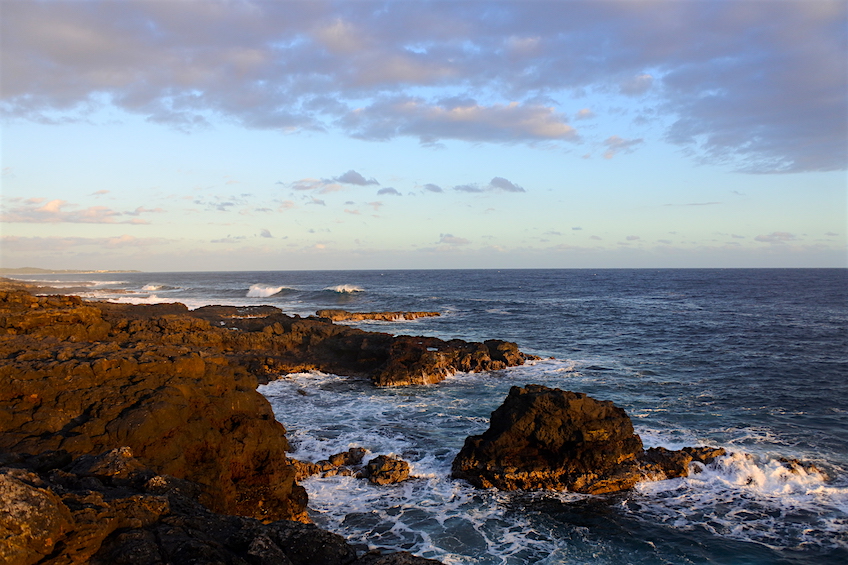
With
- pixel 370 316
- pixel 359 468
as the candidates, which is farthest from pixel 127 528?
pixel 370 316

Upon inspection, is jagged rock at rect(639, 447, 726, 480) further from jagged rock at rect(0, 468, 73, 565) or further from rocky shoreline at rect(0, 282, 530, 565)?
jagged rock at rect(0, 468, 73, 565)

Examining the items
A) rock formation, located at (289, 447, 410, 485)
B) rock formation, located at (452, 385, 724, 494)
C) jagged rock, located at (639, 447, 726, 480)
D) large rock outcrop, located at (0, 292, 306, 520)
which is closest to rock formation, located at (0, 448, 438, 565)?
large rock outcrop, located at (0, 292, 306, 520)

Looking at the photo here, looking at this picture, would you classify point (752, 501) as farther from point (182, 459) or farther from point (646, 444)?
point (182, 459)

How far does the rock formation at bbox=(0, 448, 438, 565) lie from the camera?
5.67 metres

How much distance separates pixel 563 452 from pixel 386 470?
17.0 ft

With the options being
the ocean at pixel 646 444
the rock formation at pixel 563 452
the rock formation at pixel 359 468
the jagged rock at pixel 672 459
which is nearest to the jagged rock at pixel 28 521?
the ocean at pixel 646 444

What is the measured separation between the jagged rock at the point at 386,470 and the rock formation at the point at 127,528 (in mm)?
7002

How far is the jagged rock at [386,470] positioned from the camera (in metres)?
14.6

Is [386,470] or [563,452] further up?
[563,452]

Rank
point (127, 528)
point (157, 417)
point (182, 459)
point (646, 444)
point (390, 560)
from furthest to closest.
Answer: point (646, 444) < point (157, 417) < point (182, 459) < point (390, 560) < point (127, 528)

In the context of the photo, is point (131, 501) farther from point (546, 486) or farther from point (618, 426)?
point (618, 426)

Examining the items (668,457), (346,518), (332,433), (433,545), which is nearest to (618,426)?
(668,457)

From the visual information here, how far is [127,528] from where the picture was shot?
6.47 m

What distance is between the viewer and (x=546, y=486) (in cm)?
1455
